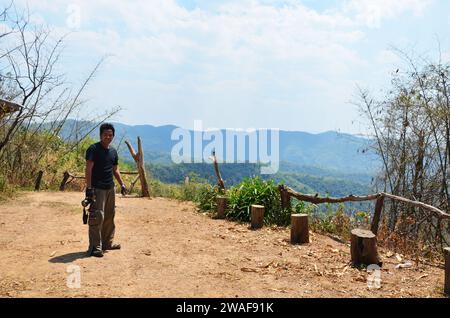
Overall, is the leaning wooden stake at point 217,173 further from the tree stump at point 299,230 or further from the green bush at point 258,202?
the tree stump at point 299,230

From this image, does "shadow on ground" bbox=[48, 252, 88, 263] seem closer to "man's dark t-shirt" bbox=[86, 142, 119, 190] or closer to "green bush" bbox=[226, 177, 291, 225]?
"man's dark t-shirt" bbox=[86, 142, 119, 190]

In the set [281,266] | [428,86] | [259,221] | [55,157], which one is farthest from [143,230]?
[55,157]

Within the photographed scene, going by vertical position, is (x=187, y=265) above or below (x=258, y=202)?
below

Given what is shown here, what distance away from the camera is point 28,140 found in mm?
14195

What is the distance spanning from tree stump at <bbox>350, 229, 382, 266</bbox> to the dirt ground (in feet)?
0.66

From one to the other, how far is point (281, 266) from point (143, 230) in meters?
3.34

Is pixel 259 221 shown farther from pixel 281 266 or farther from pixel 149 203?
pixel 149 203

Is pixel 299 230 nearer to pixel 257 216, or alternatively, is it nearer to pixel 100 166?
pixel 257 216

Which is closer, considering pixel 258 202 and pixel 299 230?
pixel 299 230

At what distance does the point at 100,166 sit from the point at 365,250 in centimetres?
393

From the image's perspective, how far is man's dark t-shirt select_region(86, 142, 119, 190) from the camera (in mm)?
5449

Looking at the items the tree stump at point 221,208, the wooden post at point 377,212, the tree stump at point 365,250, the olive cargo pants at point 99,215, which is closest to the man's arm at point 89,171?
the olive cargo pants at point 99,215

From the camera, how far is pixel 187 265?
5.46m

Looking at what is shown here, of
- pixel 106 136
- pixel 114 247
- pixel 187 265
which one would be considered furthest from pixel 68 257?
pixel 106 136
